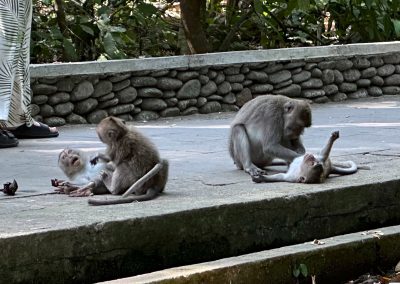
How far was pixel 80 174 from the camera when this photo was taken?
22.2ft

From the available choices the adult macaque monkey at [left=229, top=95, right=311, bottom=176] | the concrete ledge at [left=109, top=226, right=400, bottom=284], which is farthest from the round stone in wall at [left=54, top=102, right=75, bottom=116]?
the concrete ledge at [left=109, top=226, right=400, bottom=284]

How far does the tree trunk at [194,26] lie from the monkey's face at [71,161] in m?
6.40

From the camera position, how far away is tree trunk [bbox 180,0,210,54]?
42.5ft

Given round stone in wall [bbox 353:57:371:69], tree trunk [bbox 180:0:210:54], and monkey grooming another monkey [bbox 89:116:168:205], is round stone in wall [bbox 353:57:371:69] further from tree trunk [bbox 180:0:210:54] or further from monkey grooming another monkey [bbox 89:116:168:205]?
monkey grooming another monkey [bbox 89:116:168:205]

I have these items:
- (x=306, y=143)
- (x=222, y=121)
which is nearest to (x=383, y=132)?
(x=306, y=143)

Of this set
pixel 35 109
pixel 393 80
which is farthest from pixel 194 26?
pixel 393 80

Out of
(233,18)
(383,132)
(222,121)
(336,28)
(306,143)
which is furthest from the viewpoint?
(336,28)

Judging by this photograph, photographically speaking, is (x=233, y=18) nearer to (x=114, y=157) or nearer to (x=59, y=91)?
(x=59, y=91)

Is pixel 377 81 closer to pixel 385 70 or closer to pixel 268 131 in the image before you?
pixel 385 70

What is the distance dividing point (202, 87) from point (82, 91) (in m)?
1.74

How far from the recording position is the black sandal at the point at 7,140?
9195mm

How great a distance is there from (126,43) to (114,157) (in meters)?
7.36

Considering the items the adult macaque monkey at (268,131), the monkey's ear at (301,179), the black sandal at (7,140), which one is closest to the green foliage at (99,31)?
the black sandal at (7,140)

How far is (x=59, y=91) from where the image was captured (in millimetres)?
11164
